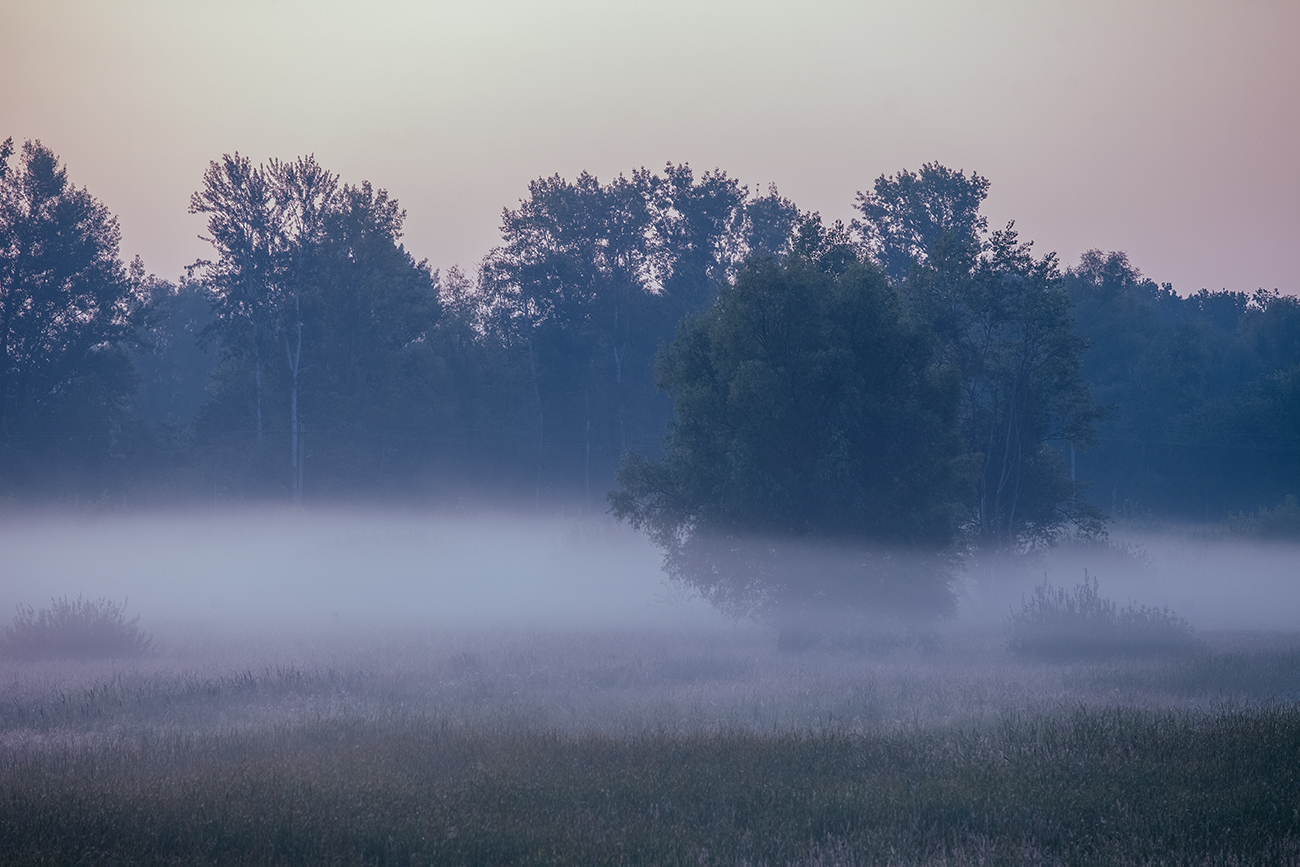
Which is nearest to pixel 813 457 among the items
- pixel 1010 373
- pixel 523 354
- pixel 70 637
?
pixel 1010 373

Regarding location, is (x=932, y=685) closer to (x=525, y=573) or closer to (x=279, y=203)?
(x=525, y=573)

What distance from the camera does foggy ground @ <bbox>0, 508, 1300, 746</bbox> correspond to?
47.8 ft

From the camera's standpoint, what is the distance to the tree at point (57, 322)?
48688mm

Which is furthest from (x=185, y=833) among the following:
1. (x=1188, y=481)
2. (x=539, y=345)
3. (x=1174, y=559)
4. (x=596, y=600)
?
(x=1188, y=481)

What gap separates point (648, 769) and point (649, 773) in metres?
0.15

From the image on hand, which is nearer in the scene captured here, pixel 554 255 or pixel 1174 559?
pixel 1174 559

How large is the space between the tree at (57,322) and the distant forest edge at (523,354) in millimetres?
107

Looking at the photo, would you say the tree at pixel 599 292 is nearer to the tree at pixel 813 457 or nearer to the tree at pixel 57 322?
the tree at pixel 57 322

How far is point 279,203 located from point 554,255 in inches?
717

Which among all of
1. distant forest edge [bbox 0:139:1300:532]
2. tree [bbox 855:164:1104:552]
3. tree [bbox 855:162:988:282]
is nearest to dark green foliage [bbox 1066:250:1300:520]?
distant forest edge [bbox 0:139:1300:532]

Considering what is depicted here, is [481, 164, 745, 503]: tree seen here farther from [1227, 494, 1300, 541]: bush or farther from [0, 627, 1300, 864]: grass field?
[0, 627, 1300, 864]: grass field

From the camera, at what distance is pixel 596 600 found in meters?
36.7

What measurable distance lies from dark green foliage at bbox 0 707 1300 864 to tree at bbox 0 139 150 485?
146ft

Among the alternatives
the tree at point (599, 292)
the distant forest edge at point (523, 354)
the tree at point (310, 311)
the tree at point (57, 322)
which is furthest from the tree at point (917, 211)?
the tree at point (57, 322)
